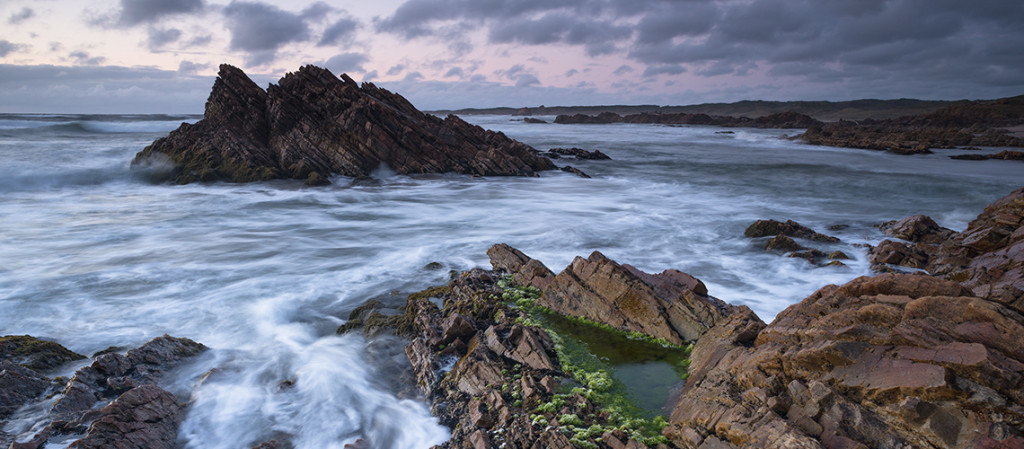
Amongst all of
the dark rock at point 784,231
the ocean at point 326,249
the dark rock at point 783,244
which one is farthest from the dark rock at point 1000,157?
the dark rock at point 783,244

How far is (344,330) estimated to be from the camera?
330 inches

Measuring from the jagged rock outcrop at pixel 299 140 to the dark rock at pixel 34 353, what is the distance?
1620cm

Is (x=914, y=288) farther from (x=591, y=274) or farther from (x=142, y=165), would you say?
(x=142, y=165)

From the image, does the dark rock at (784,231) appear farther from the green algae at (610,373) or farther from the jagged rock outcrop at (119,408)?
the jagged rock outcrop at (119,408)

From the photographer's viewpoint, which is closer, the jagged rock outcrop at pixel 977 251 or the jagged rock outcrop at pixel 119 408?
the jagged rock outcrop at pixel 119 408

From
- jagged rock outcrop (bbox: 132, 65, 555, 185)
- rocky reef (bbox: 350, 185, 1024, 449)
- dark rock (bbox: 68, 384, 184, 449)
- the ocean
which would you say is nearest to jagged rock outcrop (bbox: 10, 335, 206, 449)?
dark rock (bbox: 68, 384, 184, 449)

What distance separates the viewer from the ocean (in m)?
6.53

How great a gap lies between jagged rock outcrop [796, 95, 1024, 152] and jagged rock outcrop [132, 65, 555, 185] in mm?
32327

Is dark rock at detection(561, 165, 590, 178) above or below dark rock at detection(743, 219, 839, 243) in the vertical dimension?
above

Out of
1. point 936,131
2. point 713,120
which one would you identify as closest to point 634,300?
point 936,131

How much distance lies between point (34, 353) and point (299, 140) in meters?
19.3

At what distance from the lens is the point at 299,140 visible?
977 inches

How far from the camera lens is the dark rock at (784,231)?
13.0m

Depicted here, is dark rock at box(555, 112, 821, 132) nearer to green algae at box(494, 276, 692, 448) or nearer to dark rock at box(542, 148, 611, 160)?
dark rock at box(542, 148, 611, 160)
